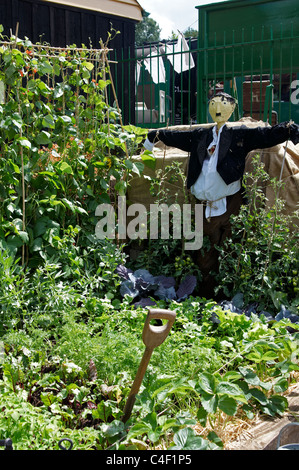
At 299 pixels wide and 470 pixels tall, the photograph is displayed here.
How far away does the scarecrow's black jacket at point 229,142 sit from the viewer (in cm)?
383

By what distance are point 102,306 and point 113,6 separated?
19.9 feet

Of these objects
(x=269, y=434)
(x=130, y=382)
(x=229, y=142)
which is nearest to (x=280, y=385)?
(x=269, y=434)

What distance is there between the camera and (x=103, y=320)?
319 cm

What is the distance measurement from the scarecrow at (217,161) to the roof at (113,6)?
4129 mm

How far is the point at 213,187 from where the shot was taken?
4082 mm

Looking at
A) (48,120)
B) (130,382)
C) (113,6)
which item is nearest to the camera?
(130,382)

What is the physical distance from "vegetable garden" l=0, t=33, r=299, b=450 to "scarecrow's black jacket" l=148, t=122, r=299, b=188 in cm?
22

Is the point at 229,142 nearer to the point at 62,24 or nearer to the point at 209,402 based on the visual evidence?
the point at 209,402

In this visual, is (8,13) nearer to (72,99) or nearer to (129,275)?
(72,99)

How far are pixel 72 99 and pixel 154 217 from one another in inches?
46.3

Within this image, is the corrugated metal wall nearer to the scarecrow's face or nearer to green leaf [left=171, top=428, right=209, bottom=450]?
the scarecrow's face

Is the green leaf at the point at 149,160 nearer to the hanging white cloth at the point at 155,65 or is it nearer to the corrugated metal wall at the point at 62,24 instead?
the hanging white cloth at the point at 155,65

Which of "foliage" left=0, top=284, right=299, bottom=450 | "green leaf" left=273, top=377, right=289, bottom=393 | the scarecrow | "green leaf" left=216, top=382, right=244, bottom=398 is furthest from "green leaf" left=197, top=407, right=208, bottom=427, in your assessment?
the scarecrow

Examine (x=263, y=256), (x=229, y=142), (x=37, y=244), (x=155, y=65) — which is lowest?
(x=263, y=256)
